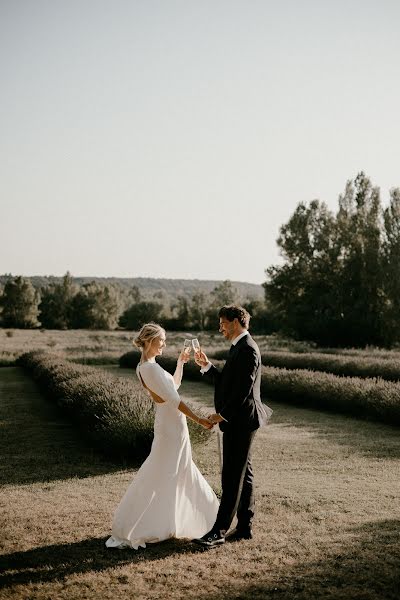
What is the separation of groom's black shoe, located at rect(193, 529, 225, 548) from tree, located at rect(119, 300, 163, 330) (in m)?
67.0

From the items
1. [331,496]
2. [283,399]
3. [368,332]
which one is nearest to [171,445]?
[331,496]

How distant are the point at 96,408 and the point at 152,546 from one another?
6.10m

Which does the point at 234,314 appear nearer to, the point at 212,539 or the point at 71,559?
the point at 212,539

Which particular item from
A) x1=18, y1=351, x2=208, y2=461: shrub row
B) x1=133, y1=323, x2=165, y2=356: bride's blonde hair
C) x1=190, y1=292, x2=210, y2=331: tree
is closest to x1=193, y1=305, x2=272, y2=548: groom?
x1=133, y1=323, x2=165, y2=356: bride's blonde hair

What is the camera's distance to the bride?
4.92 meters

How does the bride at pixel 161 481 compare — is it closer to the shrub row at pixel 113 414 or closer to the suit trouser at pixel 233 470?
the suit trouser at pixel 233 470

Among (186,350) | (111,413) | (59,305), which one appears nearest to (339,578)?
(186,350)

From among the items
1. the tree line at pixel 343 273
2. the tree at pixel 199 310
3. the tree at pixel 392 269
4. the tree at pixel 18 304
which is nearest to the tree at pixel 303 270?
the tree line at pixel 343 273

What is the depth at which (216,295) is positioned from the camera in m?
82.4

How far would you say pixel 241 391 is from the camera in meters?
4.73

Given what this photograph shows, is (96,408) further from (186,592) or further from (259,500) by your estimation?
(186,592)

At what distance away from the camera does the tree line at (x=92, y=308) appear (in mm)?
70500

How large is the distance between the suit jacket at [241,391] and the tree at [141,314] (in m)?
67.1

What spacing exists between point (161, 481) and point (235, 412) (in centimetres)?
92
